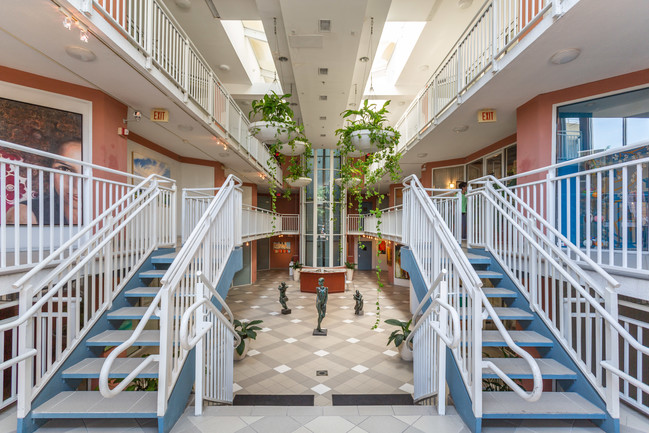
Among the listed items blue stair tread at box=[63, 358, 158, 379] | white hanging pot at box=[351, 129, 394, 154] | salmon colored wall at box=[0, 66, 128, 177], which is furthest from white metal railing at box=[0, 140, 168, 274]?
white hanging pot at box=[351, 129, 394, 154]

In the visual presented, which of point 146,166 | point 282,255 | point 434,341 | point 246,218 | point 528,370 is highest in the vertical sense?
point 146,166

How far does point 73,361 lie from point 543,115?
6443 millimetres

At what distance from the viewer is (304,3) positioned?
432 cm

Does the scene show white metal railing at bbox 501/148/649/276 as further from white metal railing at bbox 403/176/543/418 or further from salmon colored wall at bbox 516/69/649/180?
white metal railing at bbox 403/176/543/418

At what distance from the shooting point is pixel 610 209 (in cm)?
253

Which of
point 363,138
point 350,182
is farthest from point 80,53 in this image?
point 350,182

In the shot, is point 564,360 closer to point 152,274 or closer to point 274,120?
point 152,274

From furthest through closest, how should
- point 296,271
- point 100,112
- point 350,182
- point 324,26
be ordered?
point 296,271 < point 350,182 < point 324,26 < point 100,112

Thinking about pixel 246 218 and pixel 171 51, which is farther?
pixel 246 218

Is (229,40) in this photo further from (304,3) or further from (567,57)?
(567,57)

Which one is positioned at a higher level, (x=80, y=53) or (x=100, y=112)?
(x=80, y=53)

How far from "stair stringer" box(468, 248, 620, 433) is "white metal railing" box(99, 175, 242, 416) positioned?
3207mm

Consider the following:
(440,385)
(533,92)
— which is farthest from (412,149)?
(440,385)

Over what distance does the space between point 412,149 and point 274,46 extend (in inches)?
162
